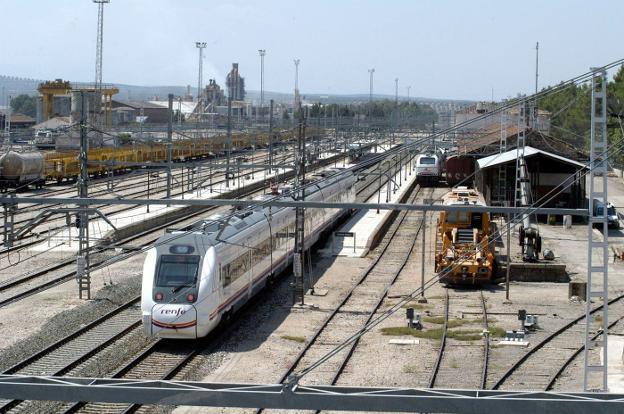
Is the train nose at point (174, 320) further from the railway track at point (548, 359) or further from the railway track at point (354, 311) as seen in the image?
the railway track at point (548, 359)

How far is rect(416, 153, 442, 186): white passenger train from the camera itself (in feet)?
166

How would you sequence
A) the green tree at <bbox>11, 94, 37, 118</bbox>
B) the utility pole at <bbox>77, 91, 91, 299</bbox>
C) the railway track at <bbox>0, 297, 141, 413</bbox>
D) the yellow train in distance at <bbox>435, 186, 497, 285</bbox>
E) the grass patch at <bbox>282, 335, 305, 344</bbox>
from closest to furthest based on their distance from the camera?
the railway track at <bbox>0, 297, 141, 413</bbox>
the grass patch at <bbox>282, 335, 305, 344</bbox>
the utility pole at <bbox>77, 91, 91, 299</bbox>
the yellow train in distance at <bbox>435, 186, 497, 285</bbox>
the green tree at <bbox>11, 94, 37, 118</bbox>

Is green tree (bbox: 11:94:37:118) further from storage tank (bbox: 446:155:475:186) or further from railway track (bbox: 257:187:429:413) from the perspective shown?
railway track (bbox: 257:187:429:413)

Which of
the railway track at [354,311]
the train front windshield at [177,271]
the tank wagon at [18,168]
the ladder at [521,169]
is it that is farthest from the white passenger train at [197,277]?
the tank wagon at [18,168]

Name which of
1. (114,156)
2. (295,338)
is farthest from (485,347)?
(114,156)

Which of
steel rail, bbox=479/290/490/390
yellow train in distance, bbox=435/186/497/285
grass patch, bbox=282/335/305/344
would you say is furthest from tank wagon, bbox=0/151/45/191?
grass patch, bbox=282/335/305/344

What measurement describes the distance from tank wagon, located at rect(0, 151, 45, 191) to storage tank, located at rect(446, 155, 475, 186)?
63.7ft

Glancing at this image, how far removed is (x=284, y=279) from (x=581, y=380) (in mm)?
9673

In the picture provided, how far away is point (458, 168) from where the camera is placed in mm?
49625

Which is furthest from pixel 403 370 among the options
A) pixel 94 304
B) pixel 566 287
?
pixel 566 287

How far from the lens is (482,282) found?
23344mm

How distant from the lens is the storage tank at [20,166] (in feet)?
135

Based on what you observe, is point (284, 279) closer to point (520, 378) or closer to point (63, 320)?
point (63, 320)

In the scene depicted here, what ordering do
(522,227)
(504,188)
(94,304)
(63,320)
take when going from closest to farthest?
(63,320)
(94,304)
(522,227)
(504,188)
